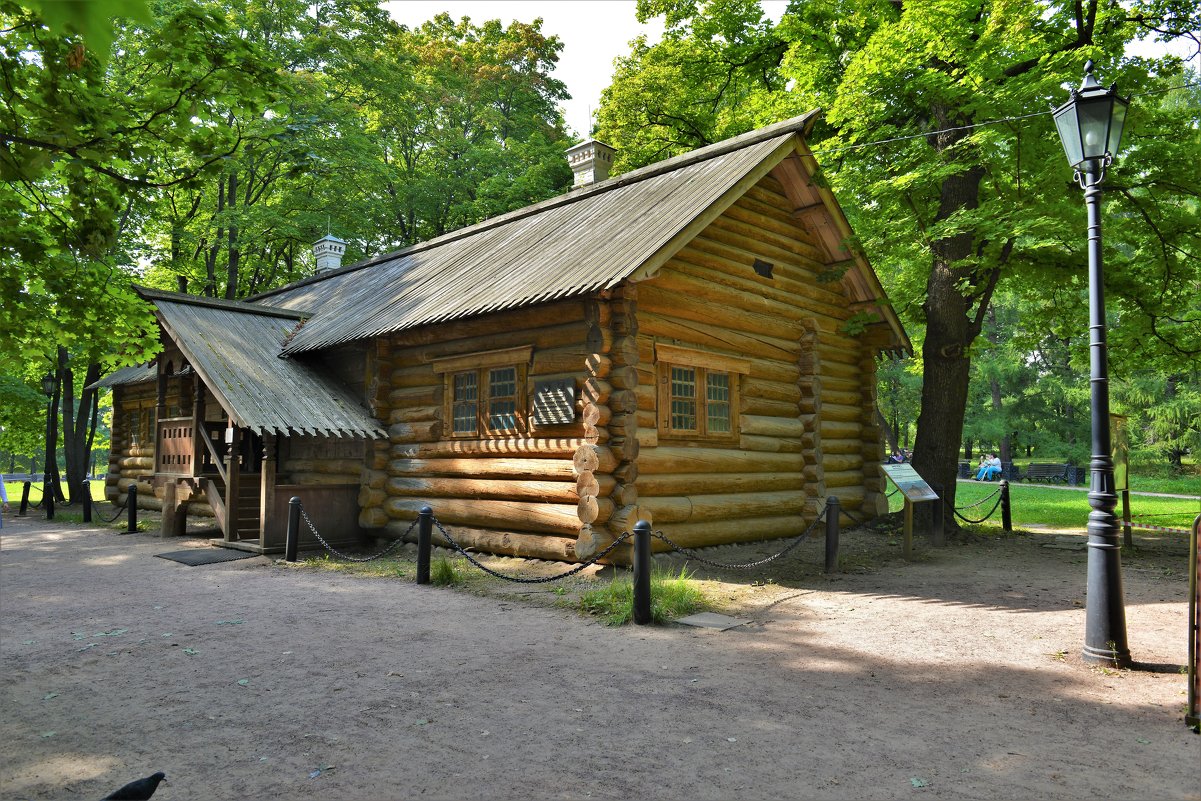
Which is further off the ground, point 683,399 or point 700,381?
point 700,381

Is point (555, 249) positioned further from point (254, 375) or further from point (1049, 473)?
point (1049, 473)

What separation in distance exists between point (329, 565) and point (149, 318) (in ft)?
18.1

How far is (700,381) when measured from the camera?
12.0 meters

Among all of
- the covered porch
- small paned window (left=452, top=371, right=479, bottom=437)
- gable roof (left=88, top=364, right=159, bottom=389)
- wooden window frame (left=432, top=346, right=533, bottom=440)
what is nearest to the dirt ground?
wooden window frame (left=432, top=346, right=533, bottom=440)

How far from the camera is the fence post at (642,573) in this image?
7.78 meters

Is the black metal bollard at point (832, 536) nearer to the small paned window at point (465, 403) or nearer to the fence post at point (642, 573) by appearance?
the fence post at point (642, 573)

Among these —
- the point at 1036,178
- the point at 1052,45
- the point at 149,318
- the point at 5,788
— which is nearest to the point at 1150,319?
the point at 1036,178

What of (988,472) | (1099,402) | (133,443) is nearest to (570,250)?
(1099,402)

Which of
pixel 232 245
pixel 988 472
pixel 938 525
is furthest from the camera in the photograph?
pixel 988 472

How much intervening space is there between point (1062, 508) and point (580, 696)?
66.2 ft

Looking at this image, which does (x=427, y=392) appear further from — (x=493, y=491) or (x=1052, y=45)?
(x=1052, y=45)

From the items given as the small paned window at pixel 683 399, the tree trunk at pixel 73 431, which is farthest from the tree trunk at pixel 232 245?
the small paned window at pixel 683 399

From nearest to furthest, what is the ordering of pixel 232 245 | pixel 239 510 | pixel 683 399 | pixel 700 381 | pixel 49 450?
pixel 683 399 → pixel 700 381 → pixel 239 510 → pixel 49 450 → pixel 232 245

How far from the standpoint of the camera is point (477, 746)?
4.63 m
